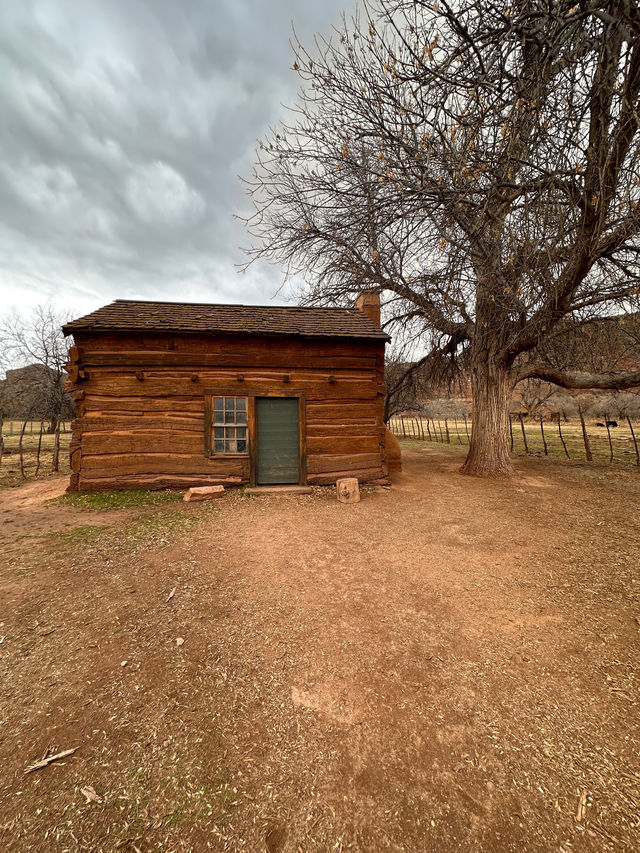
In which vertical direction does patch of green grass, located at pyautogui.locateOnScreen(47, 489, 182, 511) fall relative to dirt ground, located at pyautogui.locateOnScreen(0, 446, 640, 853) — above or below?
above

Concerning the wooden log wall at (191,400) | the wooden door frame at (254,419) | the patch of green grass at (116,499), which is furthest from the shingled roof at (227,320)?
the patch of green grass at (116,499)

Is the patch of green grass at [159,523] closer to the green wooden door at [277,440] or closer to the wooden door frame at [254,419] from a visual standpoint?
the wooden door frame at [254,419]

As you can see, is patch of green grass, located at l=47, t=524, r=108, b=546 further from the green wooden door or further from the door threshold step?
the green wooden door

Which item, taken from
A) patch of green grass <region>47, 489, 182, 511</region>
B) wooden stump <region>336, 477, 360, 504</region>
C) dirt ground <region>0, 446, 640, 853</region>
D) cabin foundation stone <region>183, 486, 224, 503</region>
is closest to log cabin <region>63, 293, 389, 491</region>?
patch of green grass <region>47, 489, 182, 511</region>

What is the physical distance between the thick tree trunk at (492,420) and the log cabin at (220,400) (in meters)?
3.32

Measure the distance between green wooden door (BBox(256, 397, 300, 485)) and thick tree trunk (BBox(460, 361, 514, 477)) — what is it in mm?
5651

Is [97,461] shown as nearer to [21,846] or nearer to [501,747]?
[21,846]

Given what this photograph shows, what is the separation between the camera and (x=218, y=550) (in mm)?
4773

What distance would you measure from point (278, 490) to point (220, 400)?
2.75m

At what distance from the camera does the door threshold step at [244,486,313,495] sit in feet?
25.9

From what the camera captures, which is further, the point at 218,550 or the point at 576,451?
the point at 576,451

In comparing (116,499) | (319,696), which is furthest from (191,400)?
(319,696)

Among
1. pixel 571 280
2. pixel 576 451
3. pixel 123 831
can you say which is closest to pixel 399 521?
pixel 123 831

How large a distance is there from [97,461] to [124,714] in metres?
7.08
